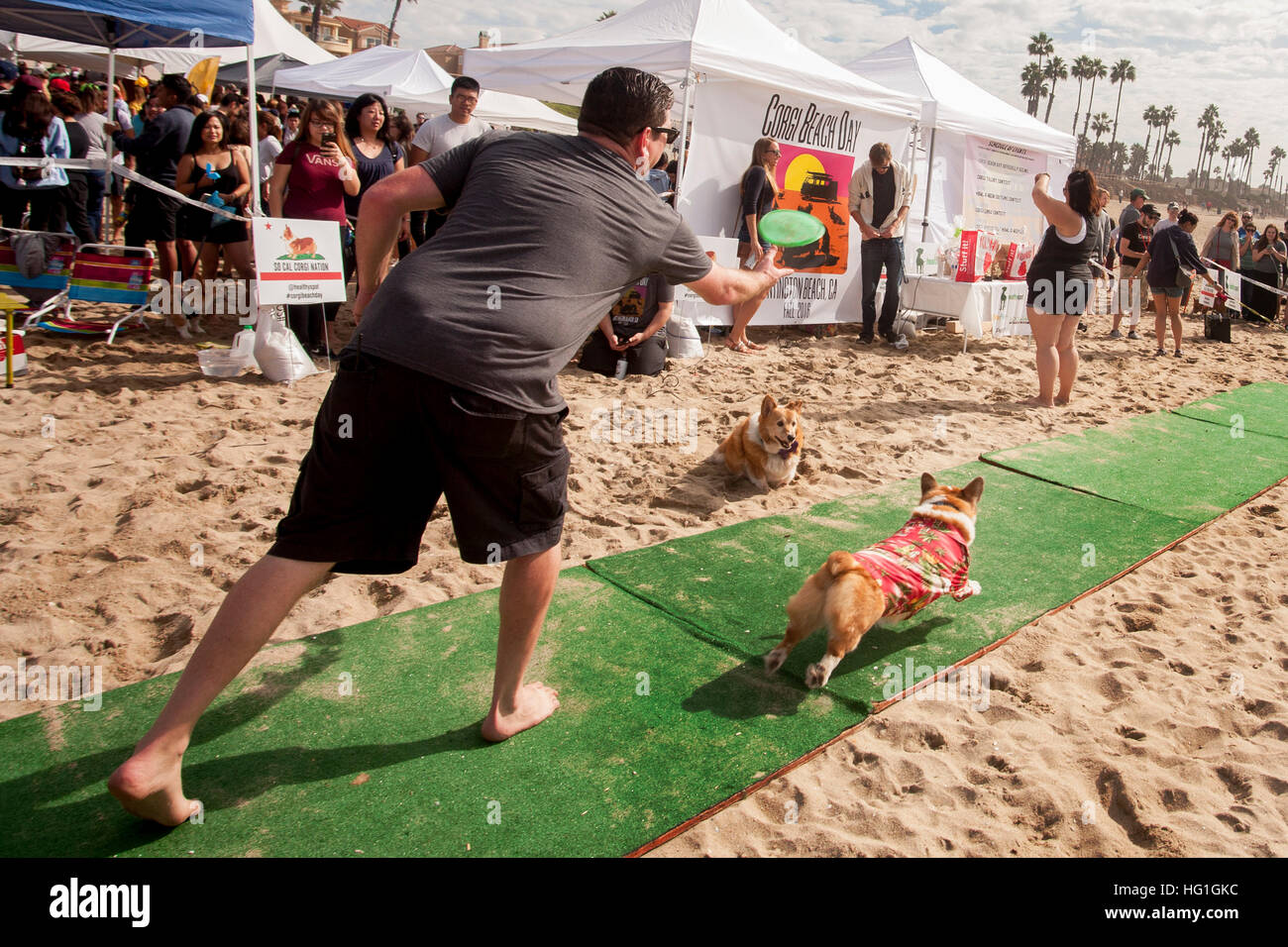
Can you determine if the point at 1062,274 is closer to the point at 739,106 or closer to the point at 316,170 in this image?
the point at 739,106

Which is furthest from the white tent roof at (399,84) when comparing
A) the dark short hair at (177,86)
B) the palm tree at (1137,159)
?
the palm tree at (1137,159)

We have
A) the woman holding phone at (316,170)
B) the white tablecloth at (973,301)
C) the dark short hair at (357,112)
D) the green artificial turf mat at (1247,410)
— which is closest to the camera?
the woman holding phone at (316,170)

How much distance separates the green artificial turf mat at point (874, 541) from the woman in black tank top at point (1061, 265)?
2.54 m

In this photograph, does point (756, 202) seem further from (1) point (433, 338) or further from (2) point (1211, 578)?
(1) point (433, 338)

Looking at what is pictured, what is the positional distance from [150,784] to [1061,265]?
772 centimetres

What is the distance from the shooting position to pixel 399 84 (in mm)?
17344

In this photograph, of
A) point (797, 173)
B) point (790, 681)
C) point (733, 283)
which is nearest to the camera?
point (733, 283)

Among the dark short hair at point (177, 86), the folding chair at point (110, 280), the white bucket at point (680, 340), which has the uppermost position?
the dark short hair at point (177, 86)

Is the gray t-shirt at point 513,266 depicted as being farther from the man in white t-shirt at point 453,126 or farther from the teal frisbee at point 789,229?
the man in white t-shirt at point 453,126

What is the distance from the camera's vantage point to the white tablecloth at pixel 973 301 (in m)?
10.2

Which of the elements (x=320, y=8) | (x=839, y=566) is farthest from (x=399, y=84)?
(x=320, y=8)

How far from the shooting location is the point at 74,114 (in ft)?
31.4
